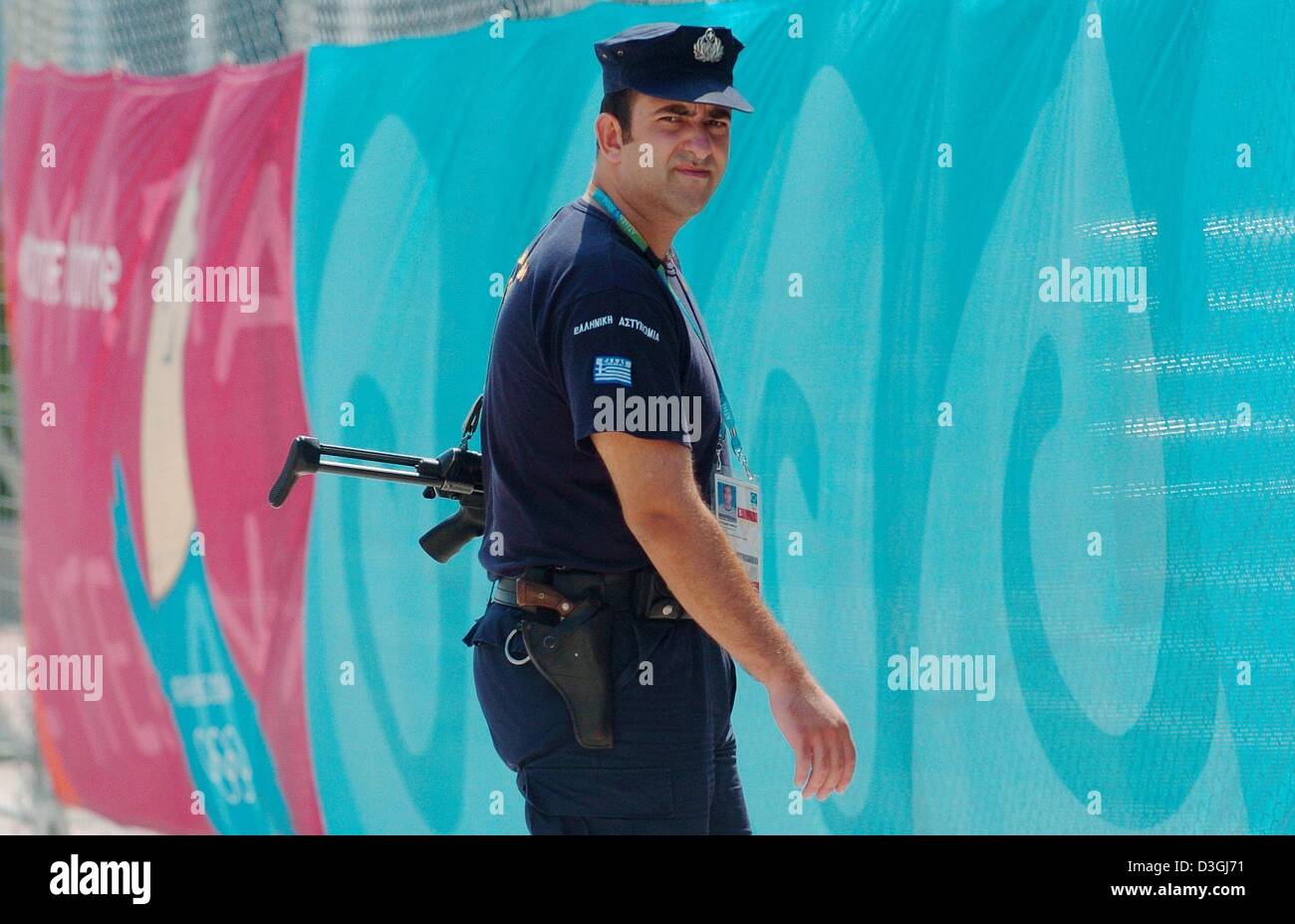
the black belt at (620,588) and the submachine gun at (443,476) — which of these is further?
the submachine gun at (443,476)

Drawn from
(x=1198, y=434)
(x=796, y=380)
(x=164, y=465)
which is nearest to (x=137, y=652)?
(x=164, y=465)

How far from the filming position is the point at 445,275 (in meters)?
4.21

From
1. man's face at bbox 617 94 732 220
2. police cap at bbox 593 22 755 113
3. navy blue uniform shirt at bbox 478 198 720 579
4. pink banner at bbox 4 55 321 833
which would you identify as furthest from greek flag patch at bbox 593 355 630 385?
pink banner at bbox 4 55 321 833

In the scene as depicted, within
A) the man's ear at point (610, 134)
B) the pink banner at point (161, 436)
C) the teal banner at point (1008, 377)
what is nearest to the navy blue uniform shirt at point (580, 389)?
the man's ear at point (610, 134)

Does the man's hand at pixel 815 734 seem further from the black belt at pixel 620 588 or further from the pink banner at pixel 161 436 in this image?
the pink banner at pixel 161 436

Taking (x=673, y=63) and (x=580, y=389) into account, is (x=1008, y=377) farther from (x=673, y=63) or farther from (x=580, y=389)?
(x=580, y=389)

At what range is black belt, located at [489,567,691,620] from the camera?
8.37 ft

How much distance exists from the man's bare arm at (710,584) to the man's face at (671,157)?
452mm

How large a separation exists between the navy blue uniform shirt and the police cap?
23 cm

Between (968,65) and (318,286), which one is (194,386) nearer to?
(318,286)

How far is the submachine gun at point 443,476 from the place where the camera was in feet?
9.64

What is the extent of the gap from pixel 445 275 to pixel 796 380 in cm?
110

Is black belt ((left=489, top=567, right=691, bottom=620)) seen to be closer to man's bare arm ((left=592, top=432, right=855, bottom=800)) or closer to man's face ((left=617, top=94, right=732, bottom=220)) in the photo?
man's bare arm ((left=592, top=432, right=855, bottom=800))
